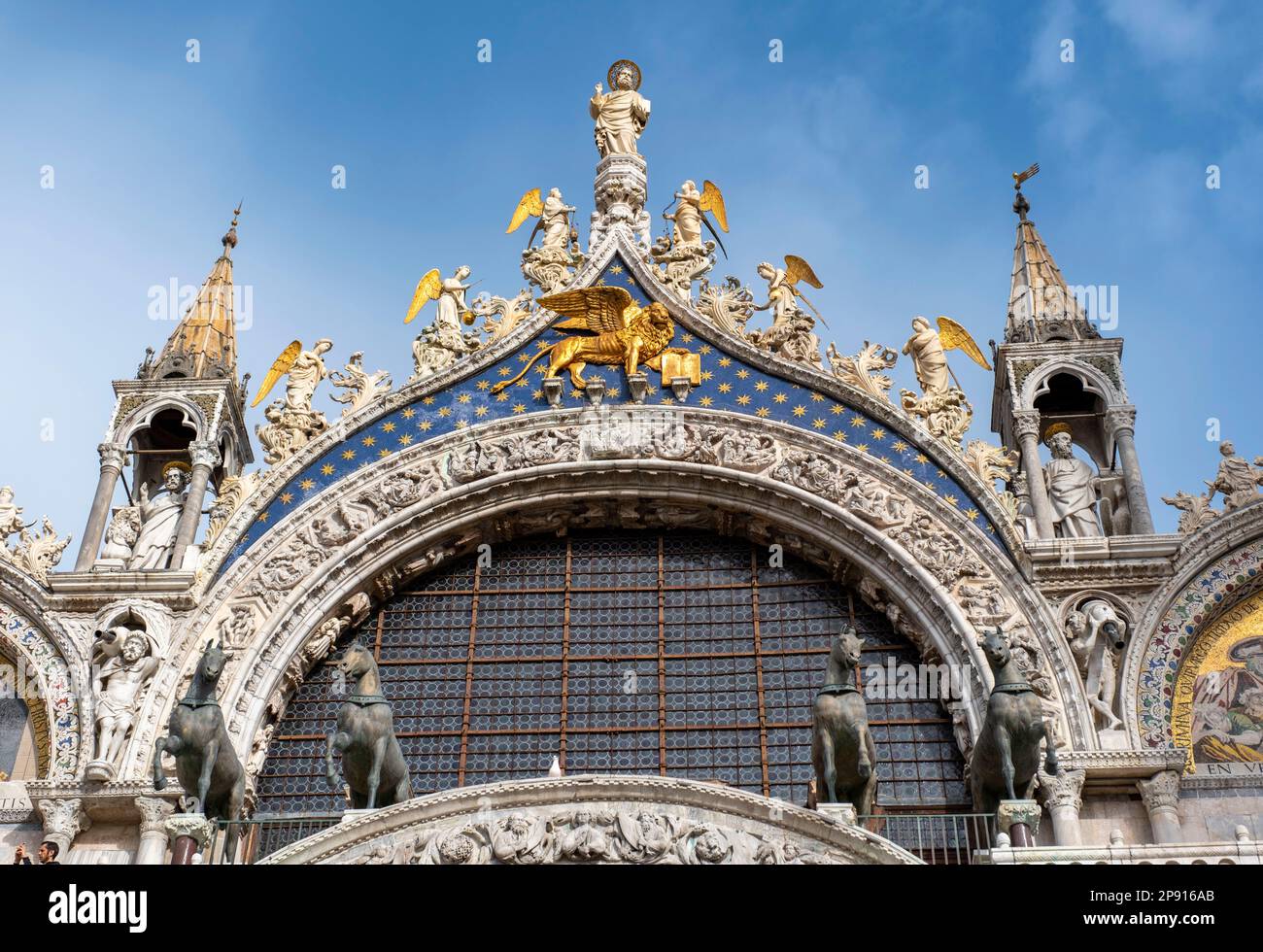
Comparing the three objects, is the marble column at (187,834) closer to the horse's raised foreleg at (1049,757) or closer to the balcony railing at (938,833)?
the balcony railing at (938,833)

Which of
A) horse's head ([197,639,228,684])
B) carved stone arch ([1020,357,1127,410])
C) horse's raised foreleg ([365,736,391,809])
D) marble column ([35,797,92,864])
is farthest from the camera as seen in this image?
carved stone arch ([1020,357,1127,410])

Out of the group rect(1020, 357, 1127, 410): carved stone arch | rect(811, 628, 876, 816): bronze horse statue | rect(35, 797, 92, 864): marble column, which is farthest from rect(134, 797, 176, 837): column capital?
rect(1020, 357, 1127, 410): carved stone arch

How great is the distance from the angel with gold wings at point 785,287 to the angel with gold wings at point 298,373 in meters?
5.91

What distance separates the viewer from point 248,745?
20.5 m

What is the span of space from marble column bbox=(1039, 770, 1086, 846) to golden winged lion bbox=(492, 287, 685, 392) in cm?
782

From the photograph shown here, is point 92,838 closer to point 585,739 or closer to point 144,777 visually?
point 144,777

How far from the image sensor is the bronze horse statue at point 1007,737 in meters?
17.3

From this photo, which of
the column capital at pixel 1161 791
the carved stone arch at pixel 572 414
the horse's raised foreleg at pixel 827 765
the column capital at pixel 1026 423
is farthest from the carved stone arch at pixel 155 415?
the column capital at pixel 1161 791

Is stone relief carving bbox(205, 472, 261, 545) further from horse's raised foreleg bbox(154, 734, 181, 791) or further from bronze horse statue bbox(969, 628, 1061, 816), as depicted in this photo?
bronze horse statue bbox(969, 628, 1061, 816)

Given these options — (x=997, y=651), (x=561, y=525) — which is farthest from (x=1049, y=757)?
(x=561, y=525)

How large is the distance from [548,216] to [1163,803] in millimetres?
12285

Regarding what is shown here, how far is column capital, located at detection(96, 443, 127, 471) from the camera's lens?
75.4 ft
